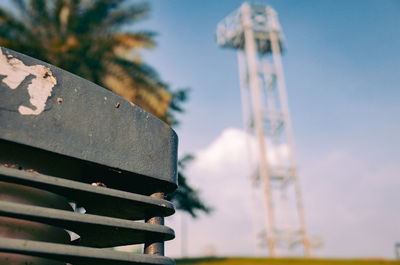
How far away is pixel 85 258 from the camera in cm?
78

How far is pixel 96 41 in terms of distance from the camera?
9969 millimetres

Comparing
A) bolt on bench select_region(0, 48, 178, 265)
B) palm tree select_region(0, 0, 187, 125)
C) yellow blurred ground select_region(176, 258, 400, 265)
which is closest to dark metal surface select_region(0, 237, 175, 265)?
bolt on bench select_region(0, 48, 178, 265)

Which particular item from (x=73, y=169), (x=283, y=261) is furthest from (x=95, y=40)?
(x=73, y=169)

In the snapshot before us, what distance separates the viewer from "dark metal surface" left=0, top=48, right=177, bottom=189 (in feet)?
2.59

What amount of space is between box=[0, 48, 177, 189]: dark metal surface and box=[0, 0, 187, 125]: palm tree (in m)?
8.45

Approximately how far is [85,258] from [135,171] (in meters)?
0.24

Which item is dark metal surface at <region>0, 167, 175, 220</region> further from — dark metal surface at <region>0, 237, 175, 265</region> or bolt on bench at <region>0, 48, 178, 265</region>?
dark metal surface at <region>0, 237, 175, 265</region>

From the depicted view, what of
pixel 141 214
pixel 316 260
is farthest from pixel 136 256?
pixel 316 260

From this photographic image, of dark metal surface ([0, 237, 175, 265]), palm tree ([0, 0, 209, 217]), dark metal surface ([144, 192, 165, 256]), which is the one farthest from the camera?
palm tree ([0, 0, 209, 217])

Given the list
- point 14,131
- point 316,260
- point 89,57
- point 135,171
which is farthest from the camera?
point 316,260

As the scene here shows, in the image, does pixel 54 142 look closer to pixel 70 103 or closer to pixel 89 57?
pixel 70 103

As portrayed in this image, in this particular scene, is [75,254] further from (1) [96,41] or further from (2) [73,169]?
(1) [96,41]

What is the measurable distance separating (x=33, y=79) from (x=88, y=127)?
0.16m

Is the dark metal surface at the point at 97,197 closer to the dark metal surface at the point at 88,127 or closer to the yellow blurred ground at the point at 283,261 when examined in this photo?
the dark metal surface at the point at 88,127
